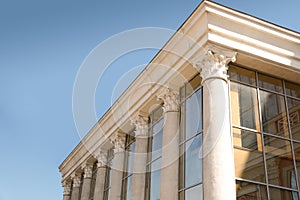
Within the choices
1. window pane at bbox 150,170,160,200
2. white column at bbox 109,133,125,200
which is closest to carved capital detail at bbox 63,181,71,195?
white column at bbox 109,133,125,200

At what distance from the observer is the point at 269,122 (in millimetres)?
18438

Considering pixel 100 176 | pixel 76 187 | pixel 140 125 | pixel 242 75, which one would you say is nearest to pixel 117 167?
pixel 100 176

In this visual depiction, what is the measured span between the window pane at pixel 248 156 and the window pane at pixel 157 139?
603cm

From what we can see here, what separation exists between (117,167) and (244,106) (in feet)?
37.2

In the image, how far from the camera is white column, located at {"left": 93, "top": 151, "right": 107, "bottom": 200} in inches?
1128

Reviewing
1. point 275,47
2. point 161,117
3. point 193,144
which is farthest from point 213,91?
point 161,117

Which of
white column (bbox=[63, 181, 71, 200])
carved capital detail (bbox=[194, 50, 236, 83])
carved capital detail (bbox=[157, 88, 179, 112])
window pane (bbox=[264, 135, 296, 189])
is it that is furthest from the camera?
white column (bbox=[63, 181, 71, 200])

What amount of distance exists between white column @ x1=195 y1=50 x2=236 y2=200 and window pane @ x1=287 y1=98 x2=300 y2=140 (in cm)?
412

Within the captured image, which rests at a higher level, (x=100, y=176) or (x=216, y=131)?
(x=100, y=176)

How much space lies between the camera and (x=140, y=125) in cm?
2420

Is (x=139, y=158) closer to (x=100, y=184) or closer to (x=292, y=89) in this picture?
(x=100, y=184)

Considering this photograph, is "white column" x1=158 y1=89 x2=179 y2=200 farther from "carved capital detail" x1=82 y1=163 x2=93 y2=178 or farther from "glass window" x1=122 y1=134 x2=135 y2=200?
"carved capital detail" x1=82 y1=163 x2=93 y2=178

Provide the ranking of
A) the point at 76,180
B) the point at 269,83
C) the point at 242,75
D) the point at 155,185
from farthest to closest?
the point at 76,180, the point at 155,185, the point at 269,83, the point at 242,75

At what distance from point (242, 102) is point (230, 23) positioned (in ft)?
12.7
